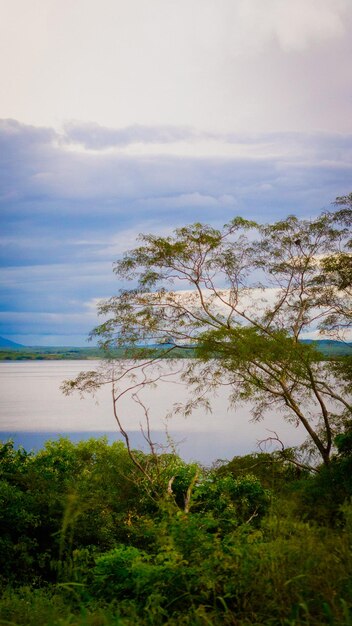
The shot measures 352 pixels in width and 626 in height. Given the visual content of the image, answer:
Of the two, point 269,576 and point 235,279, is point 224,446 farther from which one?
point 269,576

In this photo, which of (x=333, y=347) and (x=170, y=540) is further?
(x=333, y=347)

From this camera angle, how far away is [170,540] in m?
4.28

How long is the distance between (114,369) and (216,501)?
3914mm

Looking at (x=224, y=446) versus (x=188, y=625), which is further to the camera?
(x=224, y=446)

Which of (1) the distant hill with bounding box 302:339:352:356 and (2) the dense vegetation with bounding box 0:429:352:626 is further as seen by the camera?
(1) the distant hill with bounding box 302:339:352:356

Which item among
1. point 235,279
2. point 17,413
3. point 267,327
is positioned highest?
point 235,279

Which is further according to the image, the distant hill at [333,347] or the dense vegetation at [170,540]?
the distant hill at [333,347]

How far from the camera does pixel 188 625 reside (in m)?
3.18

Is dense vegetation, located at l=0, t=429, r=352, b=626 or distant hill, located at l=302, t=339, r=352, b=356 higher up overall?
distant hill, located at l=302, t=339, r=352, b=356

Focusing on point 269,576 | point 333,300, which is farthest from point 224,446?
point 269,576

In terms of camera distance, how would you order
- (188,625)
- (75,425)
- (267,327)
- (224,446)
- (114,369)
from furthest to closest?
(75,425), (224,446), (267,327), (114,369), (188,625)

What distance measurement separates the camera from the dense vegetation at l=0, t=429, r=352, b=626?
10.5ft

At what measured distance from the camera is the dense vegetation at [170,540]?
3193mm

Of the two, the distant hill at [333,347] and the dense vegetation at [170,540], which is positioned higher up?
the distant hill at [333,347]
